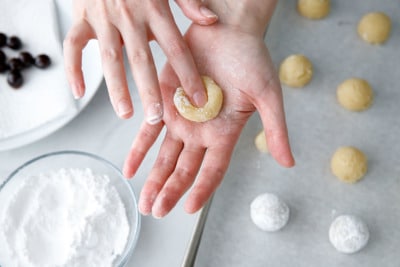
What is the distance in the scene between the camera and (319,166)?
1.57m

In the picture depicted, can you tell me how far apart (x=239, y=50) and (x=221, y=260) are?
0.53 meters

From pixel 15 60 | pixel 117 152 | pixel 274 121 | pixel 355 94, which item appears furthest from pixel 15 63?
pixel 355 94

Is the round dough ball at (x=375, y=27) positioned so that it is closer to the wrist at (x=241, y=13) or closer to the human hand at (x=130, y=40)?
the wrist at (x=241, y=13)

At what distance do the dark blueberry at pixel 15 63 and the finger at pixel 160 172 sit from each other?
0.54 metres

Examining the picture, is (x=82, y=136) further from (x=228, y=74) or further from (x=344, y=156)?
(x=344, y=156)

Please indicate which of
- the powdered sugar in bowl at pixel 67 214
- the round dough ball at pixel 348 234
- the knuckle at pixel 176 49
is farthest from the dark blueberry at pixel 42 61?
the round dough ball at pixel 348 234

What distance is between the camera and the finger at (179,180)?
1.17 meters

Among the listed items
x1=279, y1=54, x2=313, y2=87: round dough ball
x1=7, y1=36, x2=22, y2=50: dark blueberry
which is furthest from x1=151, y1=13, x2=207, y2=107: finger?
x1=7, y1=36, x2=22, y2=50: dark blueberry

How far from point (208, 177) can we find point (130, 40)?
33cm

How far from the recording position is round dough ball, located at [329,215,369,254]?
4.67ft

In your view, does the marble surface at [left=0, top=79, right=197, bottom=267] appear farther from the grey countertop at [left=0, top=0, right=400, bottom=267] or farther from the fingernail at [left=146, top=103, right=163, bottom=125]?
the fingernail at [left=146, top=103, right=163, bottom=125]

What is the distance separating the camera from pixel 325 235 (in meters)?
1.49

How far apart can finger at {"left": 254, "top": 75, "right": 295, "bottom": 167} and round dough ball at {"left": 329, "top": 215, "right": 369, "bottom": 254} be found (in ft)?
1.18

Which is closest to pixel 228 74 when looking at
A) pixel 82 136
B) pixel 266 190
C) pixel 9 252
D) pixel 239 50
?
pixel 239 50
